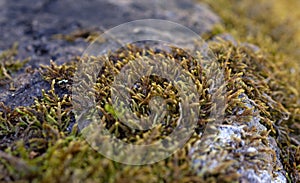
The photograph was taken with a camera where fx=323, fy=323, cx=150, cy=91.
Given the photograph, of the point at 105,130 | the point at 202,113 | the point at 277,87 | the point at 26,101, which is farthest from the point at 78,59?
the point at 277,87

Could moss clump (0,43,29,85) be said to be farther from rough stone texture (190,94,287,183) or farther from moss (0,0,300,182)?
rough stone texture (190,94,287,183)

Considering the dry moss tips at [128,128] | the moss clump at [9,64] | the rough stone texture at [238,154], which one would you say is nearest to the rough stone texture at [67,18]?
the moss clump at [9,64]

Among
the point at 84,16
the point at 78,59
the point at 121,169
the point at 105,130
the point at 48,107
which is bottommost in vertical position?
the point at 121,169

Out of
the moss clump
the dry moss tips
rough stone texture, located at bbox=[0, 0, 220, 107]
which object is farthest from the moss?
rough stone texture, located at bbox=[0, 0, 220, 107]

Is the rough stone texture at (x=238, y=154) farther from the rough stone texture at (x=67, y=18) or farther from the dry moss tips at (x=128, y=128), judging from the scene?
the rough stone texture at (x=67, y=18)

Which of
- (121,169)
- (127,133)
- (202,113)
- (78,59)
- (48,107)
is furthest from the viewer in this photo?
(78,59)

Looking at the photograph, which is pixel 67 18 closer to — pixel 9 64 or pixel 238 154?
pixel 9 64

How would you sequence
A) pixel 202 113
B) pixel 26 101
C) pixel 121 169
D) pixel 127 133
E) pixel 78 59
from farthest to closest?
pixel 78 59 < pixel 26 101 < pixel 202 113 < pixel 127 133 < pixel 121 169

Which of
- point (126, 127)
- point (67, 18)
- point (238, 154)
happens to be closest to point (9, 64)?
point (67, 18)

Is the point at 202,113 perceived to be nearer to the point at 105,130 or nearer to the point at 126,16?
the point at 105,130

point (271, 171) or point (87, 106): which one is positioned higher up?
point (87, 106)
